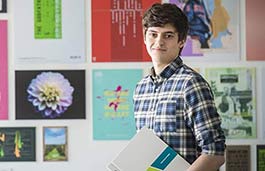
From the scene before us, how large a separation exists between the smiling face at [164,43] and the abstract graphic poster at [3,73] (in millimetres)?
1074

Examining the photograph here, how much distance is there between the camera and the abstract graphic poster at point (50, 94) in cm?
216

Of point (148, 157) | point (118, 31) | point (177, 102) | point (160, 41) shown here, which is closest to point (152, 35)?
point (160, 41)

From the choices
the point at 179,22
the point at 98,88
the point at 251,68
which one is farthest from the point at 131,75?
the point at 179,22

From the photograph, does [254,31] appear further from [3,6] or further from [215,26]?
[3,6]

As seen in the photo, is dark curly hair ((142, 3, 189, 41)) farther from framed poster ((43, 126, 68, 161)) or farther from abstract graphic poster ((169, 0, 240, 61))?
framed poster ((43, 126, 68, 161))

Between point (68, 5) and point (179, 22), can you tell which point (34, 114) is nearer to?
point (68, 5)

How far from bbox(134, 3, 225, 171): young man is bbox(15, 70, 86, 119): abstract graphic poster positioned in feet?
2.51

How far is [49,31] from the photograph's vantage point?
2164 mm

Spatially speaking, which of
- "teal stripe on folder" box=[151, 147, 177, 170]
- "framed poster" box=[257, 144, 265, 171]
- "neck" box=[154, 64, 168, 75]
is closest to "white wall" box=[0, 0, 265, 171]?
"framed poster" box=[257, 144, 265, 171]

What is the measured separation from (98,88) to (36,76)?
34 cm

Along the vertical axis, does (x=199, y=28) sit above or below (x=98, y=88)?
above

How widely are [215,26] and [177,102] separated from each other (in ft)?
3.21

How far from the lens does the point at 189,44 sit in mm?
2158

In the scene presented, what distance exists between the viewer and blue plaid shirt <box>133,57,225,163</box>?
1.25m
